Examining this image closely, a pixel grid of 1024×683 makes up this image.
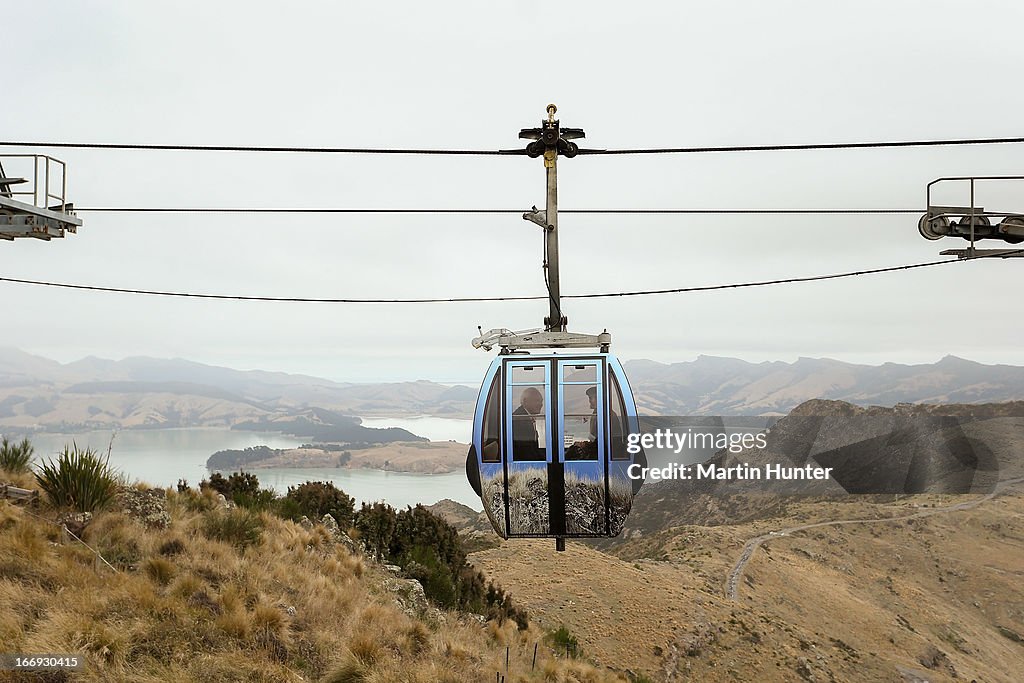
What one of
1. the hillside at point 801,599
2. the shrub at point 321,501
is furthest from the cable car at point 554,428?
the hillside at point 801,599

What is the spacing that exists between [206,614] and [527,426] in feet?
20.5

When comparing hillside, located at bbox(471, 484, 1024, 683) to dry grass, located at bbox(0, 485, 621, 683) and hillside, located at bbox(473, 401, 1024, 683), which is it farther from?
dry grass, located at bbox(0, 485, 621, 683)

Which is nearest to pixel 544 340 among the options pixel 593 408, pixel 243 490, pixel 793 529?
pixel 593 408

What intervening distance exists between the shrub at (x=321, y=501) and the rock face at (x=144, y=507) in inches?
240

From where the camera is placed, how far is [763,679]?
84.6 ft

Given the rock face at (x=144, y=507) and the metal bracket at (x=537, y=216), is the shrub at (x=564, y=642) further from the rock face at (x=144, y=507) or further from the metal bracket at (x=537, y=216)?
the metal bracket at (x=537, y=216)

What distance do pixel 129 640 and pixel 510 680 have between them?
24.2ft

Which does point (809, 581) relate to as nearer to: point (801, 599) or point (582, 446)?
point (801, 599)

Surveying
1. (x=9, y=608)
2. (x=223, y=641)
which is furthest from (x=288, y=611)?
(x=9, y=608)

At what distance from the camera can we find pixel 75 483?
14.7 m

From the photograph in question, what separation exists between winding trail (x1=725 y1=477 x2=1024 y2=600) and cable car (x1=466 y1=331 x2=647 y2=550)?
27.3 m

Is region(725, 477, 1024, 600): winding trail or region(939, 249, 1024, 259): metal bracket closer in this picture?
region(939, 249, 1024, 259): metal bracket

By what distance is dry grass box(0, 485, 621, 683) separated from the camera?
32.9 ft

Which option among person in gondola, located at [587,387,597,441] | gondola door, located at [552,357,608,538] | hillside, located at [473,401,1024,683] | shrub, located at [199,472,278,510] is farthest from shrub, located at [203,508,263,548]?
hillside, located at [473,401,1024,683]
